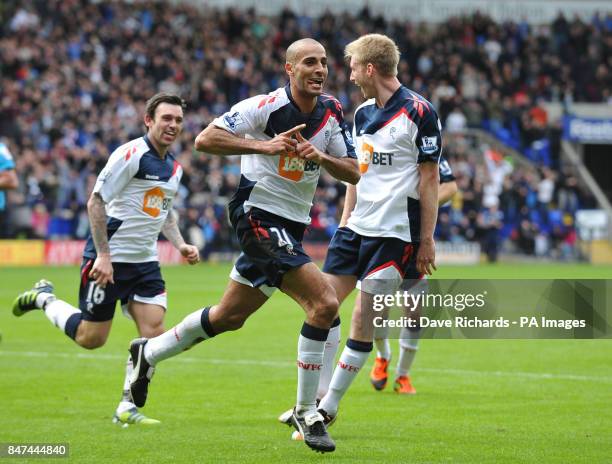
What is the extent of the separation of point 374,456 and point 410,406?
2384 millimetres

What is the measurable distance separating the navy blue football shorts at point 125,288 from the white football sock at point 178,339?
96cm

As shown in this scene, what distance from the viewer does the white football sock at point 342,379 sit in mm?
7688

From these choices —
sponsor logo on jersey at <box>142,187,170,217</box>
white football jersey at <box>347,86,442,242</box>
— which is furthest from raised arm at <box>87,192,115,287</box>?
white football jersey at <box>347,86,442,242</box>

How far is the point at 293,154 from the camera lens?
23.2ft

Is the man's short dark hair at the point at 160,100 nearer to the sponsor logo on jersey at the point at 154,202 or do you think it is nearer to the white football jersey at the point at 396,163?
the sponsor logo on jersey at the point at 154,202

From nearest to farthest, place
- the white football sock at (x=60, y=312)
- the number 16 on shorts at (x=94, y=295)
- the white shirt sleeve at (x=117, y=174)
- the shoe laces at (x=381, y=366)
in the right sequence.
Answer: the white shirt sleeve at (x=117, y=174), the number 16 on shorts at (x=94, y=295), the white football sock at (x=60, y=312), the shoe laces at (x=381, y=366)

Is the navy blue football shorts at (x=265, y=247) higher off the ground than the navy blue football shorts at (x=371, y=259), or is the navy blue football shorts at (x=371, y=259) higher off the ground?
the navy blue football shorts at (x=265, y=247)

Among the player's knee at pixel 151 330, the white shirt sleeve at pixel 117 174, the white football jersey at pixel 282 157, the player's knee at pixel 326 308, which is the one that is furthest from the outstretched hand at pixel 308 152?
the player's knee at pixel 151 330

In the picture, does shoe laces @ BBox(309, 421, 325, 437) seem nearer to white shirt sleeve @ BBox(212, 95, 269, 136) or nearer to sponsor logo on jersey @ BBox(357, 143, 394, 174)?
white shirt sleeve @ BBox(212, 95, 269, 136)

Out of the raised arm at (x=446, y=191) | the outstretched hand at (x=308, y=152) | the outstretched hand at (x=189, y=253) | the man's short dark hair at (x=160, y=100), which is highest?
the outstretched hand at (x=308, y=152)

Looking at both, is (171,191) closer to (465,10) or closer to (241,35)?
(241,35)

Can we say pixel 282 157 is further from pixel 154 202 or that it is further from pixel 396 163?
pixel 154 202

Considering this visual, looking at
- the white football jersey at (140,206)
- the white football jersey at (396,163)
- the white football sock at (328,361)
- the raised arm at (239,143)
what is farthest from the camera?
the white football jersey at (140,206)

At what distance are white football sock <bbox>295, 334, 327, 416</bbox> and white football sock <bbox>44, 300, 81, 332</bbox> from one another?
2.92 metres
